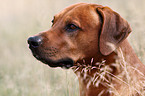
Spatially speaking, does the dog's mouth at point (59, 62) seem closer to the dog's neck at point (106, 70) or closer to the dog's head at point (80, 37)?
the dog's head at point (80, 37)

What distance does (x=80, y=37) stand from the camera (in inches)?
138

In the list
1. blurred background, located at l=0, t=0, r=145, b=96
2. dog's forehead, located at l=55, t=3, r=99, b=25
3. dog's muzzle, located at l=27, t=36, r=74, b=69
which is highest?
dog's forehead, located at l=55, t=3, r=99, b=25

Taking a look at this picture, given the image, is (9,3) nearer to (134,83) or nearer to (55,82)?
(55,82)

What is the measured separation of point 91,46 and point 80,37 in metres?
0.19

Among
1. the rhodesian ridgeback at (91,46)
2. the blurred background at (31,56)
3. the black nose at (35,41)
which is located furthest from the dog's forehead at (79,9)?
the blurred background at (31,56)

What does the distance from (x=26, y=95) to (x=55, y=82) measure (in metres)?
0.83

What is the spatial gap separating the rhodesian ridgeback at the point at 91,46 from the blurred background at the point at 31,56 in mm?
310

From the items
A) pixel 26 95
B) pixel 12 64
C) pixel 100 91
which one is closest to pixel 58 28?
pixel 100 91

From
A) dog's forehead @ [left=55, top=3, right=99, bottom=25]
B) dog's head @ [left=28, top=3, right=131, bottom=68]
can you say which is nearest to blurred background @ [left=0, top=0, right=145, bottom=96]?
dog's head @ [left=28, top=3, right=131, bottom=68]

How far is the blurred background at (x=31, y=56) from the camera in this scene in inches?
178

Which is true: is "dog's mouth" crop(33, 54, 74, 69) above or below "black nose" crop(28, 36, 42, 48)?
below

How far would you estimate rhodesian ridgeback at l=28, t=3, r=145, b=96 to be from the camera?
11.0 feet

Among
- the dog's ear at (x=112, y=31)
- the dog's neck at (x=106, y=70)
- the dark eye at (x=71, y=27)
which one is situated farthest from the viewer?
the dark eye at (x=71, y=27)

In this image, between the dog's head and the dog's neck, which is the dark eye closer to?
the dog's head
